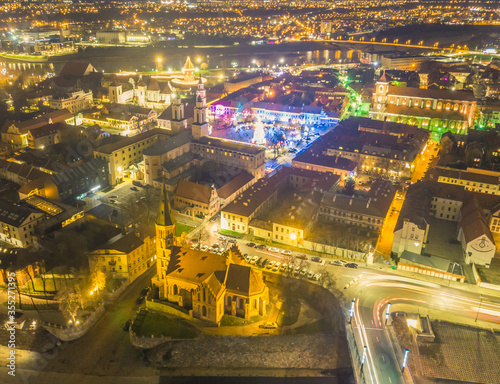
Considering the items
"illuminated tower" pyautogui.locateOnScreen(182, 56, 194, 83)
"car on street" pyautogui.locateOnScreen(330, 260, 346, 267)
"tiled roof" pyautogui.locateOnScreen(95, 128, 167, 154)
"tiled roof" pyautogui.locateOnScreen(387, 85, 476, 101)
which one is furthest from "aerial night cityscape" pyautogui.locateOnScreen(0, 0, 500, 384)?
"illuminated tower" pyautogui.locateOnScreen(182, 56, 194, 83)

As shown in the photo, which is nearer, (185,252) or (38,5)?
(185,252)

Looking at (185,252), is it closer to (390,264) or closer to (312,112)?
(390,264)

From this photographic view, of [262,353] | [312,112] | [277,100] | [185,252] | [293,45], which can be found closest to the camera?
[262,353]

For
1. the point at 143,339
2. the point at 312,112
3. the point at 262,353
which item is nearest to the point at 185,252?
the point at 143,339

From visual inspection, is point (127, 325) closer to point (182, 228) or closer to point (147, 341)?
point (147, 341)

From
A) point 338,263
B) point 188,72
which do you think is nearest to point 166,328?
point 338,263

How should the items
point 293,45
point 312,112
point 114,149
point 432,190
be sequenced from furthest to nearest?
point 293,45 → point 312,112 → point 114,149 → point 432,190

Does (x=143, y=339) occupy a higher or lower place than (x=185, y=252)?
lower
